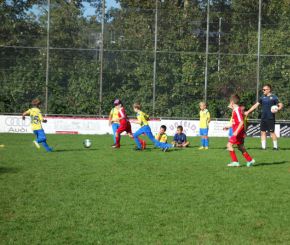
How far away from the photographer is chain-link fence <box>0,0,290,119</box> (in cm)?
3597

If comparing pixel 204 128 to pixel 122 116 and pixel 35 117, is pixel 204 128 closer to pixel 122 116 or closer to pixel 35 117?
pixel 122 116

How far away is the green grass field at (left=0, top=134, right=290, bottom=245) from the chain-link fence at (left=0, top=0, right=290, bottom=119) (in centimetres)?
2017

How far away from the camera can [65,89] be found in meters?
36.4

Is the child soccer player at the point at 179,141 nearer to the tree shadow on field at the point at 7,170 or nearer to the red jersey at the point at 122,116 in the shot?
the red jersey at the point at 122,116

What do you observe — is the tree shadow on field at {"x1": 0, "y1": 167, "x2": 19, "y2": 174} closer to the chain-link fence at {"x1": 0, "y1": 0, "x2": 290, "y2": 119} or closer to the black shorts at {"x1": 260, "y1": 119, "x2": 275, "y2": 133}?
the black shorts at {"x1": 260, "y1": 119, "x2": 275, "y2": 133}

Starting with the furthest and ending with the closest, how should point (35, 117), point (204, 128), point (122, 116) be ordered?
point (204, 128) → point (122, 116) → point (35, 117)

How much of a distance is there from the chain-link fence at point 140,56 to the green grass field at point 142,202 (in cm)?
2017

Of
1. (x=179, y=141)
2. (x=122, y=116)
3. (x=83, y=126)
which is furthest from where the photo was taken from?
(x=83, y=126)

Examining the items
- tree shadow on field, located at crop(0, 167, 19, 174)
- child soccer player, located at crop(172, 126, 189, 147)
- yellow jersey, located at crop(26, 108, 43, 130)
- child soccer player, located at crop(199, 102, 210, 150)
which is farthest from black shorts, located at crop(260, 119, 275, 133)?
tree shadow on field, located at crop(0, 167, 19, 174)

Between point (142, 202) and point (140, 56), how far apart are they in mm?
27698

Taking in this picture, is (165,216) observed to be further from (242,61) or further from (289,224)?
(242,61)

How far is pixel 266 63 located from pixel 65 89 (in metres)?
11.6

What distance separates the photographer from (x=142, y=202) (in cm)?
947

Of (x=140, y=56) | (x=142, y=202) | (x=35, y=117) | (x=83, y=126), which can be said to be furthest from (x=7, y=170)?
(x=140, y=56)
